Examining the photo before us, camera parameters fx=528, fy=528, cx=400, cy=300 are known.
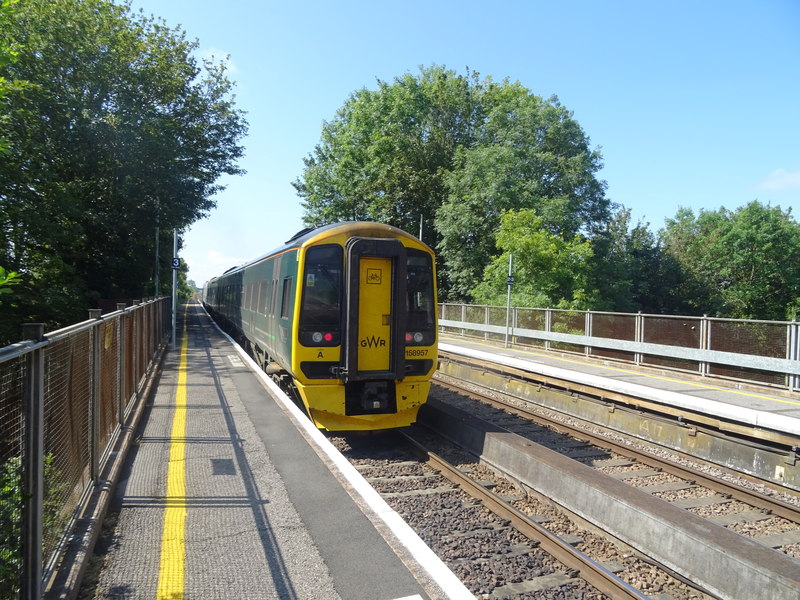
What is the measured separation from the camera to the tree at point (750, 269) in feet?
117

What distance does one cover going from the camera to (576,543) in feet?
16.9

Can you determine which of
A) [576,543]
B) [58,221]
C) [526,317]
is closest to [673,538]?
[576,543]

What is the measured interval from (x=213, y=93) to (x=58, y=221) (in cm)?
1182

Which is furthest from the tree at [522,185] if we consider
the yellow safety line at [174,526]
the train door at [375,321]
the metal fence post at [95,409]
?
the metal fence post at [95,409]

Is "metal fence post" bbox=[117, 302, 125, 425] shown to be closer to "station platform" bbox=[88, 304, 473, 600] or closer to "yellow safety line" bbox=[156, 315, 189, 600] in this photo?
"station platform" bbox=[88, 304, 473, 600]

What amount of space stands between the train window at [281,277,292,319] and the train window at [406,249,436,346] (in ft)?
6.32

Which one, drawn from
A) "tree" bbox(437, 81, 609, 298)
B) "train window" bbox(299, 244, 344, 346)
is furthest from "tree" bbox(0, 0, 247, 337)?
"train window" bbox(299, 244, 344, 346)

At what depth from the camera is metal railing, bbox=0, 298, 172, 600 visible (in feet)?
9.20

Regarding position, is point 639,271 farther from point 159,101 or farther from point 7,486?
point 7,486

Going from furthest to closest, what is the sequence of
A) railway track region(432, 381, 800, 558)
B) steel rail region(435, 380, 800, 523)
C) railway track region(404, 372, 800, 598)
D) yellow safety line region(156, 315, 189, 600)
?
steel rail region(435, 380, 800, 523)
railway track region(432, 381, 800, 558)
railway track region(404, 372, 800, 598)
yellow safety line region(156, 315, 189, 600)

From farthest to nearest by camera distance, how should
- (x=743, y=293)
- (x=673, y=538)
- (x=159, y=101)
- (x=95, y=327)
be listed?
(x=743, y=293)
(x=159, y=101)
(x=95, y=327)
(x=673, y=538)

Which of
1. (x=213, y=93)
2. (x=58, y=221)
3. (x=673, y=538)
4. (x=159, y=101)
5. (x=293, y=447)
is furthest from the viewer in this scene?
(x=213, y=93)

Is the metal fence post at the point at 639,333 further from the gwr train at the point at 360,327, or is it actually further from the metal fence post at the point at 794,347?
the gwr train at the point at 360,327

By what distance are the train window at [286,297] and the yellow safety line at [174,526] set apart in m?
2.28
